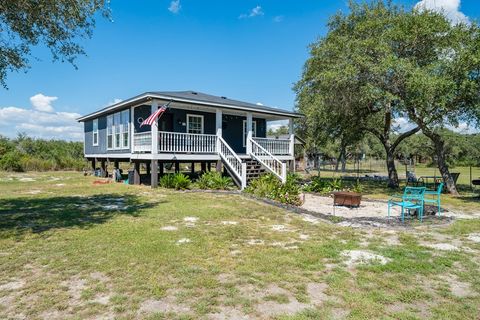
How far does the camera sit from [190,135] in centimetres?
1423

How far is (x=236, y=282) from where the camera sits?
12.4 feet

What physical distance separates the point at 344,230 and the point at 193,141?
9.30m

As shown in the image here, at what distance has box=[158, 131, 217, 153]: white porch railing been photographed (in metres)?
13.6

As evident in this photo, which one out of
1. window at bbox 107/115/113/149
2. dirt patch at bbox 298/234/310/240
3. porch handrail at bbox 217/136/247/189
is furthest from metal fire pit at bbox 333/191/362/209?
window at bbox 107/115/113/149

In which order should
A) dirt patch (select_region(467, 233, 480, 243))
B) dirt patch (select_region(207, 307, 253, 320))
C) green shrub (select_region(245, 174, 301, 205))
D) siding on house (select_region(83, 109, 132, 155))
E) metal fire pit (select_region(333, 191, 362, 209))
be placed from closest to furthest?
dirt patch (select_region(207, 307, 253, 320)) → dirt patch (select_region(467, 233, 480, 243)) → metal fire pit (select_region(333, 191, 362, 209)) → green shrub (select_region(245, 174, 301, 205)) → siding on house (select_region(83, 109, 132, 155))

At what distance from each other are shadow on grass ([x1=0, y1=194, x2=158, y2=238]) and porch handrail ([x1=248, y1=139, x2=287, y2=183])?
564 cm

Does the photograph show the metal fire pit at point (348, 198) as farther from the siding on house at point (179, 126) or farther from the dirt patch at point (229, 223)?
the siding on house at point (179, 126)

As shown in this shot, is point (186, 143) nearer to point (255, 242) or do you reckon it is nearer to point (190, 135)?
point (190, 135)

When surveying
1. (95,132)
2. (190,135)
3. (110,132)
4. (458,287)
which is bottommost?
(458,287)

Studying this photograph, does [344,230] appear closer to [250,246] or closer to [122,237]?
[250,246]

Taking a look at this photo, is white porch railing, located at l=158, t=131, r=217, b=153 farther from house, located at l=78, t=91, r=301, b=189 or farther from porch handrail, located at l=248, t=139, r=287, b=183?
porch handrail, located at l=248, t=139, r=287, b=183

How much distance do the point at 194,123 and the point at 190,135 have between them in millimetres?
2802

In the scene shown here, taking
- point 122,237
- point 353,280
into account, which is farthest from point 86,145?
point 353,280

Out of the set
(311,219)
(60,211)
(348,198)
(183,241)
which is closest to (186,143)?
(60,211)
